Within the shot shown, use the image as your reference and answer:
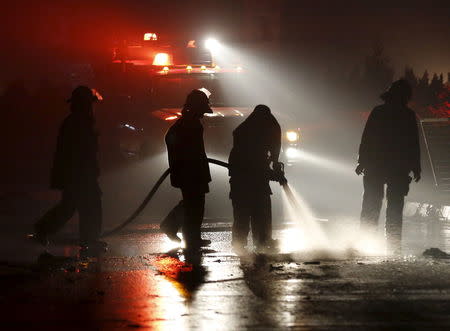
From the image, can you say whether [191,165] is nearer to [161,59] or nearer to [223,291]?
[223,291]

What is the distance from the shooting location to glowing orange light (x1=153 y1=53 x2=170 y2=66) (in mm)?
25744

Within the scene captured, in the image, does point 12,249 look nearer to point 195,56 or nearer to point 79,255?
point 79,255

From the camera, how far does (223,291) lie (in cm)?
866

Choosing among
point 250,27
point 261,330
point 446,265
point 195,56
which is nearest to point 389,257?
point 446,265

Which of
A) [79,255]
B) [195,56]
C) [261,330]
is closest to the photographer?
[261,330]

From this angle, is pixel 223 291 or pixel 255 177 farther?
pixel 255 177

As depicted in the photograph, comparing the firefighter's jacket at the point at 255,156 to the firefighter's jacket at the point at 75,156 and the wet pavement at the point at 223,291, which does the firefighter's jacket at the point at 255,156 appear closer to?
the wet pavement at the point at 223,291

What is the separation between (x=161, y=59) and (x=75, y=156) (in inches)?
587

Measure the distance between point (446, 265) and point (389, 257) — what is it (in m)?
0.76

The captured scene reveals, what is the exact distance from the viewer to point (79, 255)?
11.3 meters

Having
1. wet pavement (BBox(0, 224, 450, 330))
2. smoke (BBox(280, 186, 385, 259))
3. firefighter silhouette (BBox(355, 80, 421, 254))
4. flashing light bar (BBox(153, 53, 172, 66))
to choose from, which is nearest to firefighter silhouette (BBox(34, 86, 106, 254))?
wet pavement (BBox(0, 224, 450, 330))

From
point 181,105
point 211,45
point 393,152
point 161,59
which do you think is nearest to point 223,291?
point 393,152

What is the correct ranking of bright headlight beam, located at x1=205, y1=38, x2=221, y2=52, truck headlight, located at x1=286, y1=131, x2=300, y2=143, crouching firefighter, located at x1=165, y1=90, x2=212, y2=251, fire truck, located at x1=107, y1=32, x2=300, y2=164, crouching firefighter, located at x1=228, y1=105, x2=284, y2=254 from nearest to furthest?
crouching firefighter, located at x1=165, y1=90, x2=212, y2=251, crouching firefighter, located at x1=228, y1=105, x2=284, y2=254, fire truck, located at x1=107, y1=32, x2=300, y2=164, truck headlight, located at x1=286, y1=131, x2=300, y2=143, bright headlight beam, located at x1=205, y1=38, x2=221, y2=52

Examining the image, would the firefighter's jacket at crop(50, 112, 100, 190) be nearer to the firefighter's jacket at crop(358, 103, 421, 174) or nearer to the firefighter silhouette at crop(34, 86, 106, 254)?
the firefighter silhouette at crop(34, 86, 106, 254)
